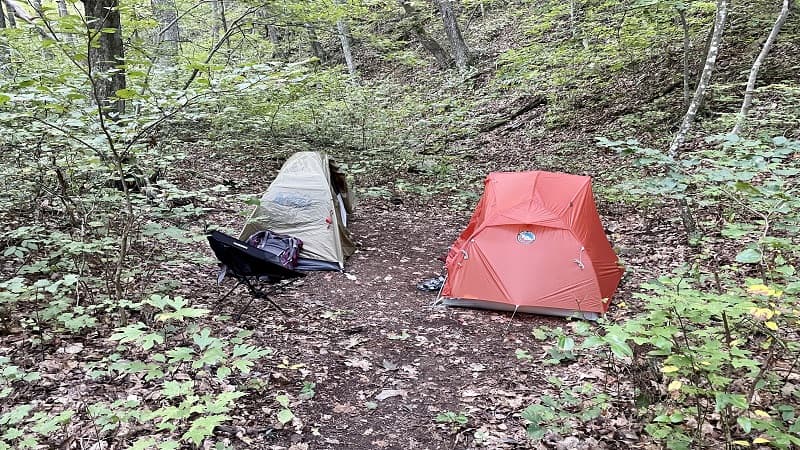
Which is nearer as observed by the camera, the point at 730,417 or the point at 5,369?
the point at 730,417

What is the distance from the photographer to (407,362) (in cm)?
496

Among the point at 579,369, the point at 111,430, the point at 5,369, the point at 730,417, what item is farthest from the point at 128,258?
the point at 730,417

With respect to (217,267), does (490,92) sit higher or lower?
higher

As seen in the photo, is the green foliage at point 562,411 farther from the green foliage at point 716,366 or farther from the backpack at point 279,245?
the backpack at point 279,245

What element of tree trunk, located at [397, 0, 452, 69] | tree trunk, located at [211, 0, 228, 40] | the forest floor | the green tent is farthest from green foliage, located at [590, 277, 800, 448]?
tree trunk, located at [397, 0, 452, 69]

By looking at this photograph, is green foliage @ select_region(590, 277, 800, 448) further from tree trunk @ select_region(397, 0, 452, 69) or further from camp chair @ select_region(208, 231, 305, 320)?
tree trunk @ select_region(397, 0, 452, 69)

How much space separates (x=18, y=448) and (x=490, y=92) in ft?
53.1

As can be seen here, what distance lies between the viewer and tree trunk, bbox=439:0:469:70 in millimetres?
17750

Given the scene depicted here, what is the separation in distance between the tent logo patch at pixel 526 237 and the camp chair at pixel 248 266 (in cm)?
295

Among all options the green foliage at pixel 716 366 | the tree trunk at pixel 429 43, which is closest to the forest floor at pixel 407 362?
the green foliage at pixel 716 366

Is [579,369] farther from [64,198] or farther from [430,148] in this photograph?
[430,148]

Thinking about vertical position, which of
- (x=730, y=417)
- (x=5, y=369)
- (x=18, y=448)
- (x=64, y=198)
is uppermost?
(x=64, y=198)

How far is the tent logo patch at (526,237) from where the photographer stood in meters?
6.05

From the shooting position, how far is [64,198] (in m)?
5.42
